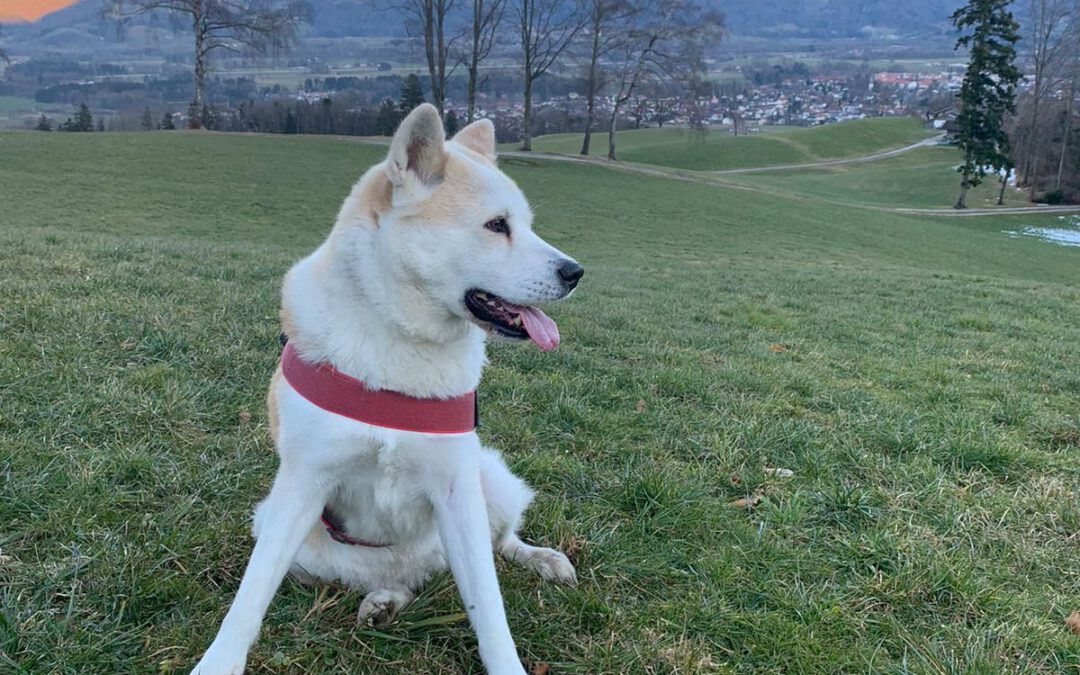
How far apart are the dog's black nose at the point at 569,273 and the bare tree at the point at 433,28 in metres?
37.5

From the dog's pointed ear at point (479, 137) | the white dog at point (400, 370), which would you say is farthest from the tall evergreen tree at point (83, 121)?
the white dog at point (400, 370)

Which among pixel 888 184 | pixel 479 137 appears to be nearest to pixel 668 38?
pixel 888 184

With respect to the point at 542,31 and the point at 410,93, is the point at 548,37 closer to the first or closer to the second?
the point at 542,31

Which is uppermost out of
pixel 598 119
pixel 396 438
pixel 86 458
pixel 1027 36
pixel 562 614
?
pixel 1027 36

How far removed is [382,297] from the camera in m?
2.67

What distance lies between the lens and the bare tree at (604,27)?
4256cm

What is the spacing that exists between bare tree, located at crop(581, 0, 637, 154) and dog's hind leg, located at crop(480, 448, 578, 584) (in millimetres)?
43626

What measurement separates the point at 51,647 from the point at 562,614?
5.54ft

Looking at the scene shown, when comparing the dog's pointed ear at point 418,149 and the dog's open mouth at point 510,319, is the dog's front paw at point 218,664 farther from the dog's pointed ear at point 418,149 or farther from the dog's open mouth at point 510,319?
the dog's pointed ear at point 418,149

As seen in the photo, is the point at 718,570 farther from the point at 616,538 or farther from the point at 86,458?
the point at 86,458

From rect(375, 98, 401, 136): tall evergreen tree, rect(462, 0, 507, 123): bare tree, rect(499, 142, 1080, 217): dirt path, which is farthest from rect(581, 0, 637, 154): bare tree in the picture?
rect(375, 98, 401, 136): tall evergreen tree

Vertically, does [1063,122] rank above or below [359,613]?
above

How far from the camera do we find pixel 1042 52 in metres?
51.0

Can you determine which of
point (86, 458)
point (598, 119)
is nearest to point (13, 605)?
point (86, 458)
